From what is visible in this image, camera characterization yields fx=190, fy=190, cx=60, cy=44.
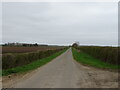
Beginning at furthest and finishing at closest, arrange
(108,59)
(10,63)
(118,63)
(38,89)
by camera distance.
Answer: (108,59) → (118,63) → (10,63) → (38,89)

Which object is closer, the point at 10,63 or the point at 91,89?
the point at 91,89

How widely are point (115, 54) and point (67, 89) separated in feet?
41.3

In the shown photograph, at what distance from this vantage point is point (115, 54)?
19.6m

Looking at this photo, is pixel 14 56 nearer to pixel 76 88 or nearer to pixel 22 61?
pixel 22 61

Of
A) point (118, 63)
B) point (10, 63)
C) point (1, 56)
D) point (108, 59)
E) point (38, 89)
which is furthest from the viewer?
point (108, 59)

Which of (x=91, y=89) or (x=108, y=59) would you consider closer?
(x=91, y=89)

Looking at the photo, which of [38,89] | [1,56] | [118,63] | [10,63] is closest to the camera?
[38,89]

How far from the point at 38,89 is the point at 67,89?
1.27 m

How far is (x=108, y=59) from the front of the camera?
22453mm

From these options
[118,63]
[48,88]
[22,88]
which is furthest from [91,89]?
[118,63]

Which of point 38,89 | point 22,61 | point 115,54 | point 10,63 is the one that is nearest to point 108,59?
point 115,54

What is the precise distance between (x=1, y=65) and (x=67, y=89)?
9.90 m

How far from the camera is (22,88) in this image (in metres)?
8.53

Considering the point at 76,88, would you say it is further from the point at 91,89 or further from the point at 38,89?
the point at 38,89
